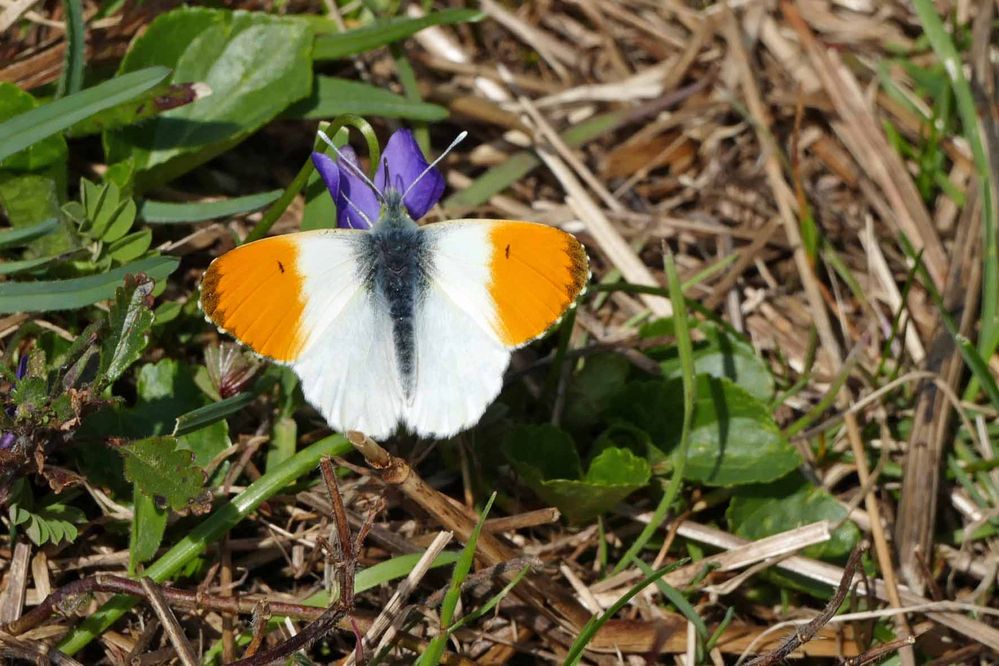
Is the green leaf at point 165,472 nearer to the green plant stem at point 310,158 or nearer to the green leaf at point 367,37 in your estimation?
the green plant stem at point 310,158

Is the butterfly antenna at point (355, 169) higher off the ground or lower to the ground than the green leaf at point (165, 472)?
higher

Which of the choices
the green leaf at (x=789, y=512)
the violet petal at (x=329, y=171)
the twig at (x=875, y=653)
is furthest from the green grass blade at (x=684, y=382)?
the violet petal at (x=329, y=171)

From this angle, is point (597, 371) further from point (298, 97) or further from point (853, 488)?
point (298, 97)

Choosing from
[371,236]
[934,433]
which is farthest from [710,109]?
[371,236]

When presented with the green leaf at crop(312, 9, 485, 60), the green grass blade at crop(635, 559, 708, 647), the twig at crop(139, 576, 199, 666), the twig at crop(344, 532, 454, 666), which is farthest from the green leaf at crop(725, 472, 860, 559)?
the green leaf at crop(312, 9, 485, 60)

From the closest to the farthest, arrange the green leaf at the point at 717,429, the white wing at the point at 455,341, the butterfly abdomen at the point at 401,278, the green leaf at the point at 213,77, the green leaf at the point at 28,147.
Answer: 1. the white wing at the point at 455,341
2. the butterfly abdomen at the point at 401,278
3. the green leaf at the point at 28,147
4. the green leaf at the point at 717,429
5. the green leaf at the point at 213,77

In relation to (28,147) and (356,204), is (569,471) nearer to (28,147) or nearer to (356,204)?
(356,204)
